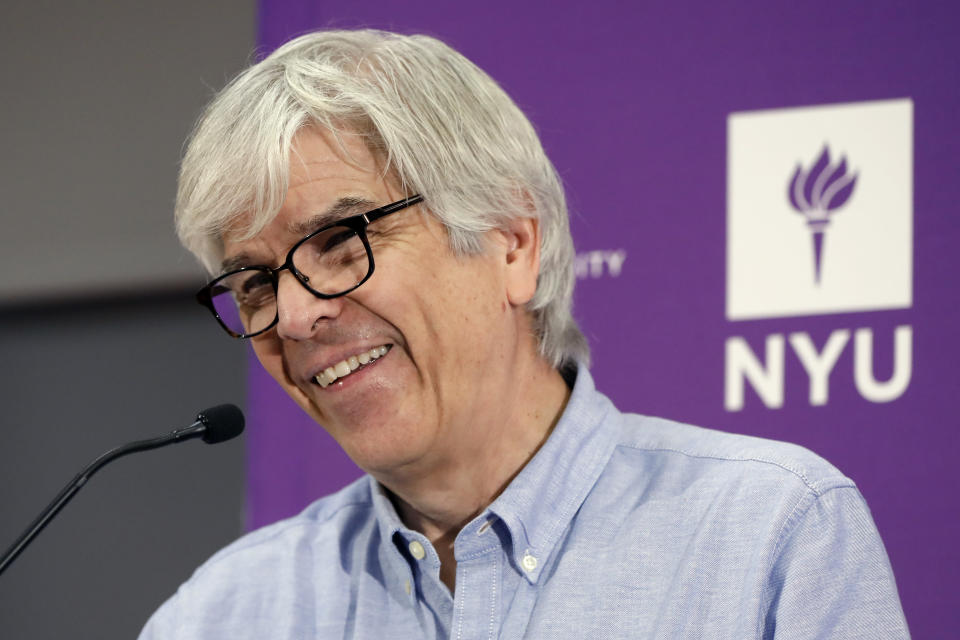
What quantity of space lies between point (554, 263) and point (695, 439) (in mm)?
333

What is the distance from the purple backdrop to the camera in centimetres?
199

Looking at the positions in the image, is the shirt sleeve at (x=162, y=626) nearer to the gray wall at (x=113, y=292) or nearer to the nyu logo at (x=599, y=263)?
the nyu logo at (x=599, y=263)

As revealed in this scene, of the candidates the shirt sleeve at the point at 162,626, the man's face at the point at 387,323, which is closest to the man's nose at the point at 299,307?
the man's face at the point at 387,323

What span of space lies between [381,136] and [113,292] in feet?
5.70

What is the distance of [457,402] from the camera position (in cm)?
158

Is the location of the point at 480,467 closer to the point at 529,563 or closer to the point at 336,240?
the point at 529,563

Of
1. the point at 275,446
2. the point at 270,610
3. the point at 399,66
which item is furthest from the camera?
the point at 275,446

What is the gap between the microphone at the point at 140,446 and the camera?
1393mm

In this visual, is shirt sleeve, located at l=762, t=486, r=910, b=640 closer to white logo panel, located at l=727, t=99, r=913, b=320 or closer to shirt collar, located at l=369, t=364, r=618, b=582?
shirt collar, located at l=369, t=364, r=618, b=582

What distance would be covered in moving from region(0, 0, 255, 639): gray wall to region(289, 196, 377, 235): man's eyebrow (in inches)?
61.1

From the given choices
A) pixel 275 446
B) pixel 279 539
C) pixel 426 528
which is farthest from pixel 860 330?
pixel 275 446

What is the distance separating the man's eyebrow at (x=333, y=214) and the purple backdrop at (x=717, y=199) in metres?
0.77

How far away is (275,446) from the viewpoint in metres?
2.48

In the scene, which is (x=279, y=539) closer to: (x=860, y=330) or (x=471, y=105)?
(x=471, y=105)
